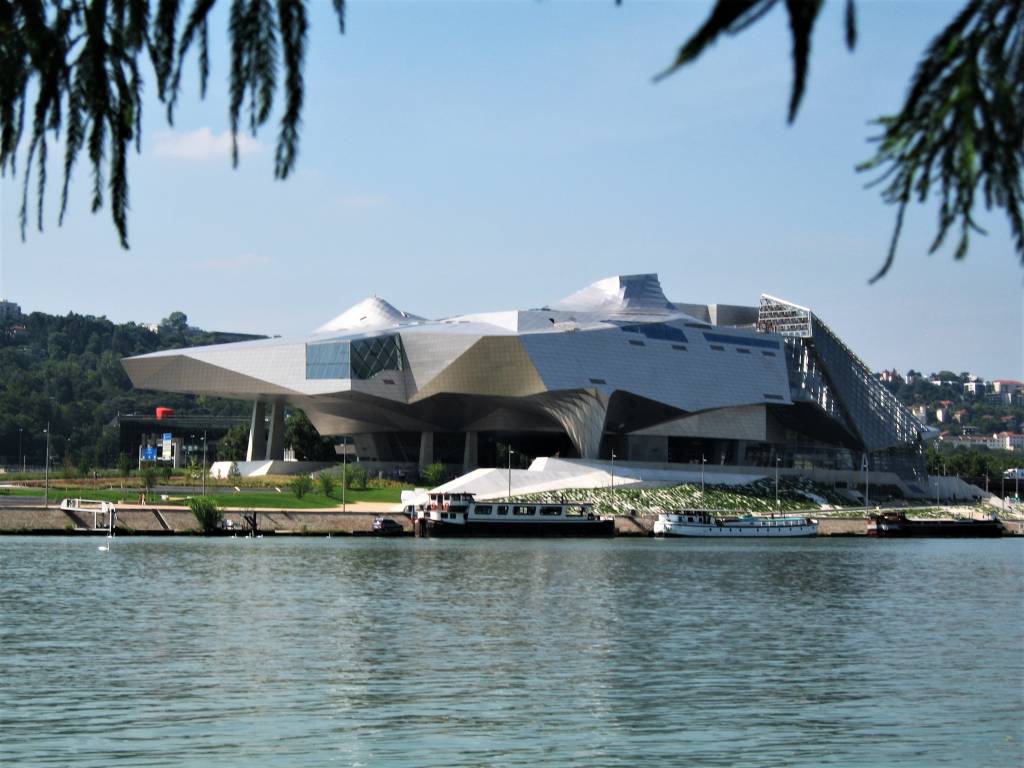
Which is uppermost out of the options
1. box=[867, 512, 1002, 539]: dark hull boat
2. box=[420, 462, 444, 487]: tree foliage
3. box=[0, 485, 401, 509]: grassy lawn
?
box=[420, 462, 444, 487]: tree foliage

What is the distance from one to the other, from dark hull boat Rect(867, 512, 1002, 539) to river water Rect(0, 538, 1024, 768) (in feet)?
138

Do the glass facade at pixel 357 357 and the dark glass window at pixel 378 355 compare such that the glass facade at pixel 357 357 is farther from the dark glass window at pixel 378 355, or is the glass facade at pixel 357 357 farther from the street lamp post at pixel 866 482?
the street lamp post at pixel 866 482

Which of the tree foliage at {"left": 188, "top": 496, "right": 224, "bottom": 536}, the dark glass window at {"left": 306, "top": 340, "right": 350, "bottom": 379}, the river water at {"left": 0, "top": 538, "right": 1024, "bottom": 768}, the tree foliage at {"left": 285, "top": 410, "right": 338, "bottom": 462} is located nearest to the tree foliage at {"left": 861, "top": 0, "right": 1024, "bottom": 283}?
the river water at {"left": 0, "top": 538, "right": 1024, "bottom": 768}

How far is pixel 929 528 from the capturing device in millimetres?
107875

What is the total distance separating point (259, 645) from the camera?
3472cm

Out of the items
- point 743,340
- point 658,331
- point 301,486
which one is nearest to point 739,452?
point 743,340

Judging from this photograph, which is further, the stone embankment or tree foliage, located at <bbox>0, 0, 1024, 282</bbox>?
the stone embankment

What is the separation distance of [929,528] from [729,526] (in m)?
18.7

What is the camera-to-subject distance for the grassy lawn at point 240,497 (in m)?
97.4

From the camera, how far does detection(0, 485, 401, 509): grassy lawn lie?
3836 inches

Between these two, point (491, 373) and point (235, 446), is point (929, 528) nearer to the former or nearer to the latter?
point (491, 373)

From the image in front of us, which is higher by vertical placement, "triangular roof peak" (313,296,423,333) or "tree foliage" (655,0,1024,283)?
"triangular roof peak" (313,296,423,333)

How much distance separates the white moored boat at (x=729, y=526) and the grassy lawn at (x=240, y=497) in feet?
69.1

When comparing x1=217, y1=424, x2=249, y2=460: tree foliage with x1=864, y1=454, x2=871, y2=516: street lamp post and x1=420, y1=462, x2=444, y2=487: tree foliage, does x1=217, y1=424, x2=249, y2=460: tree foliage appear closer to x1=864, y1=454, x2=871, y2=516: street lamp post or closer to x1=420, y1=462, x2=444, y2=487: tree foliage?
x1=420, y1=462, x2=444, y2=487: tree foliage
